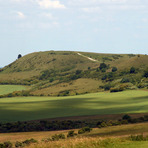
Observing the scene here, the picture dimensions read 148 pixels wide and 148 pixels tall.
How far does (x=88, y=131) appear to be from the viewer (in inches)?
2163

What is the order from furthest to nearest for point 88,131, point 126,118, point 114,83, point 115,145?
point 114,83
point 126,118
point 88,131
point 115,145

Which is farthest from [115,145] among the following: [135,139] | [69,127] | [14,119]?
[14,119]

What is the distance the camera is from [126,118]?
7131 cm

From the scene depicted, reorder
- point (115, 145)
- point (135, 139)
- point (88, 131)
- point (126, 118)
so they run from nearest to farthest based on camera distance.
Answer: point (115, 145), point (135, 139), point (88, 131), point (126, 118)

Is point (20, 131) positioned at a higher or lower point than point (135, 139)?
lower

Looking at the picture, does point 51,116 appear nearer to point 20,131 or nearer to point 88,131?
point 20,131

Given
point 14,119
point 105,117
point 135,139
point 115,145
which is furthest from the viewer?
point 14,119

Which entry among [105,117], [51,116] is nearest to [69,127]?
[105,117]

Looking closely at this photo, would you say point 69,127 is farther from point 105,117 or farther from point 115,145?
point 115,145

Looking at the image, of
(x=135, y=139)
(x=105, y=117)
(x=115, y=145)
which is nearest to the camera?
(x=115, y=145)

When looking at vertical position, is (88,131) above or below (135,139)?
below

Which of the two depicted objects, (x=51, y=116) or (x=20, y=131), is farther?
(x=51, y=116)

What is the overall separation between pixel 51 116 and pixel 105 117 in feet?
53.6

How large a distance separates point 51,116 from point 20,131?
23.8 metres
